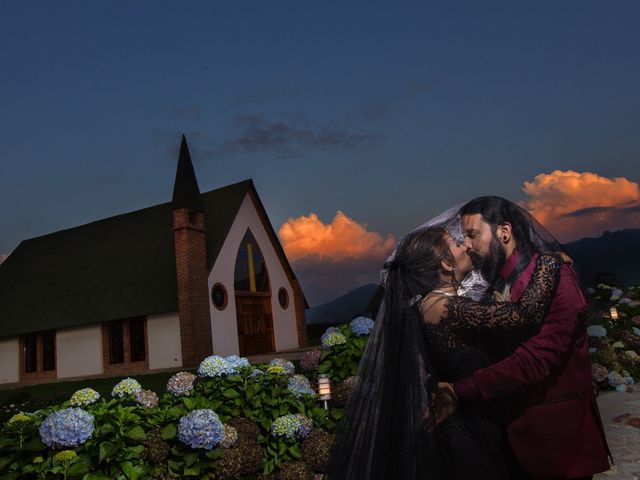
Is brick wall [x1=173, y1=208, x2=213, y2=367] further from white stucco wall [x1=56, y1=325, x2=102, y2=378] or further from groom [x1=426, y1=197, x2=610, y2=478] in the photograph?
groom [x1=426, y1=197, x2=610, y2=478]

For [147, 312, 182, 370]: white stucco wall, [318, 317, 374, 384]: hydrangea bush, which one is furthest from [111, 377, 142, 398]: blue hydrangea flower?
[147, 312, 182, 370]: white stucco wall

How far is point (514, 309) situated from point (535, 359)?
0.18m

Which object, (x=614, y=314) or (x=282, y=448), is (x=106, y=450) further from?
(x=614, y=314)

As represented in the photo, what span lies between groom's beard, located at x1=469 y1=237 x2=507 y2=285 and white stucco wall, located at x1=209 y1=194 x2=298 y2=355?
20.5 metres

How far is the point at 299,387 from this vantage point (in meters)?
5.25

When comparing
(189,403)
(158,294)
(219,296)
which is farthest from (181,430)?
(219,296)

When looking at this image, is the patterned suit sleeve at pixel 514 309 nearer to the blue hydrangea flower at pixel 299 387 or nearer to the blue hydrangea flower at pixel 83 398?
the blue hydrangea flower at pixel 299 387

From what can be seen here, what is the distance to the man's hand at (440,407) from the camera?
2014 mm

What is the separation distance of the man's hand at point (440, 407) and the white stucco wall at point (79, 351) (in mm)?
23314

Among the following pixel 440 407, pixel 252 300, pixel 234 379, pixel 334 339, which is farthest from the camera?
pixel 252 300

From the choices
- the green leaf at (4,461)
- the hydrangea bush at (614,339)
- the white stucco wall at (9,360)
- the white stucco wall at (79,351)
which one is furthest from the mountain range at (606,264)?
the white stucco wall at (9,360)

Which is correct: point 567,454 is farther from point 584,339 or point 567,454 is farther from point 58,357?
point 58,357

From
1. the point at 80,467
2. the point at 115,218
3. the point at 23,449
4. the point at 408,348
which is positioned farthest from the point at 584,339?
the point at 115,218

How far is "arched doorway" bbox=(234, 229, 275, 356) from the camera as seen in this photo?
24188 mm
